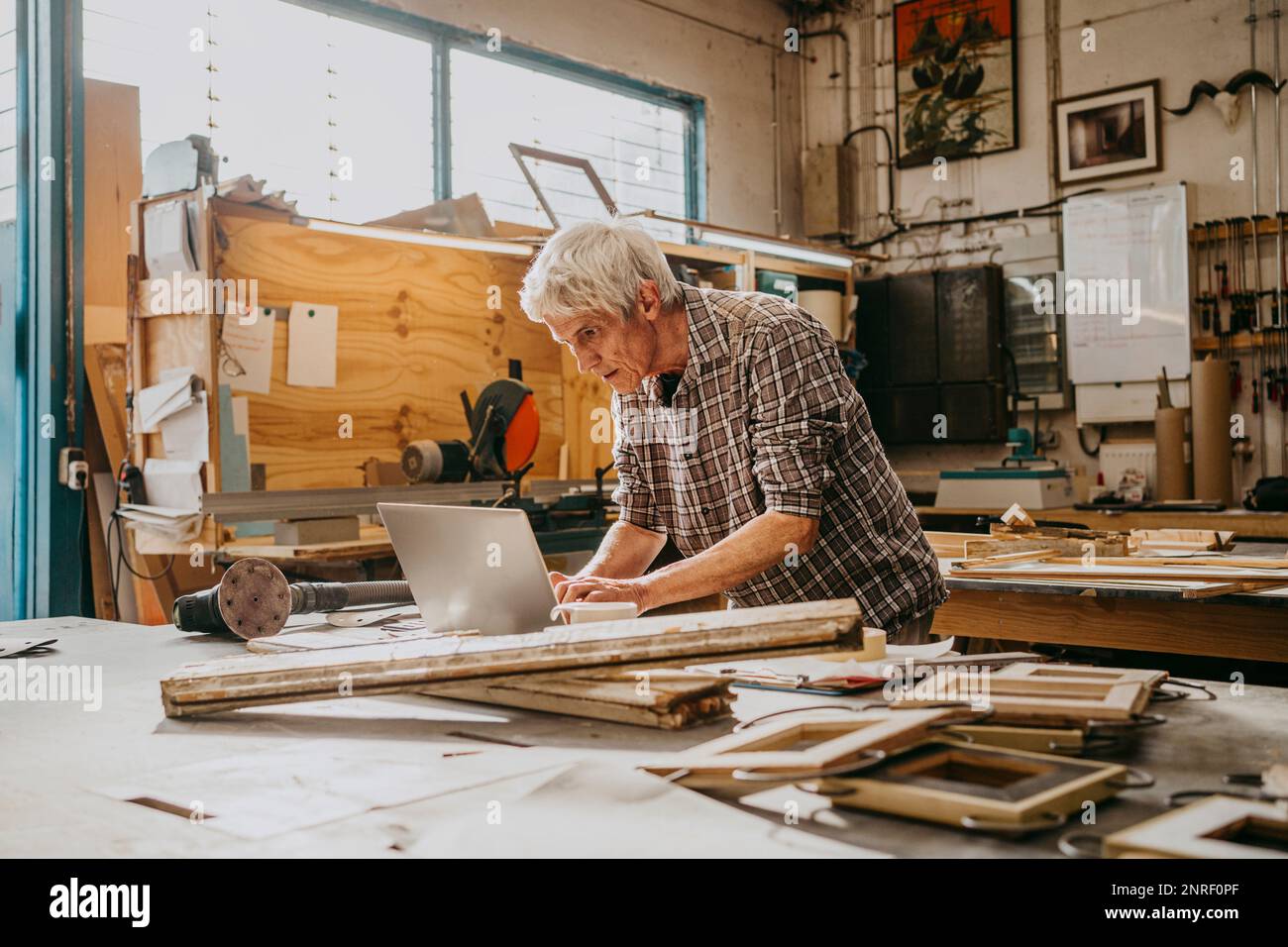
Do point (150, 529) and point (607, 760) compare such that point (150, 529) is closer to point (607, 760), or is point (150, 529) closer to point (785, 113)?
point (607, 760)

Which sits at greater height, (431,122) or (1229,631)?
(431,122)

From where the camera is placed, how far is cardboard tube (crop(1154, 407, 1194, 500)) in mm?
5316

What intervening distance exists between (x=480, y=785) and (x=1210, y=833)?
0.66 meters

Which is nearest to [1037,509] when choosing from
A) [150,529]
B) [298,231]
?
[298,231]

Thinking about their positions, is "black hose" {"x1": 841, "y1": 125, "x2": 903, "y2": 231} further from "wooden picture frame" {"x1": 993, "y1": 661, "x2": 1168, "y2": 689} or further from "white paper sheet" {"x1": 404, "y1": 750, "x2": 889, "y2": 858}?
"white paper sheet" {"x1": 404, "y1": 750, "x2": 889, "y2": 858}

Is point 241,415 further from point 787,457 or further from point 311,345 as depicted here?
point 787,457

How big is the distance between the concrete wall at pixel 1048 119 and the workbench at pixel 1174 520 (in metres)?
1.16

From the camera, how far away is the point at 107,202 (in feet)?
13.3

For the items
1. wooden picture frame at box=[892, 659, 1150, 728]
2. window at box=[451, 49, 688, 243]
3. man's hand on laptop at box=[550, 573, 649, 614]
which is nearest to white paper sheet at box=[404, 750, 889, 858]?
wooden picture frame at box=[892, 659, 1150, 728]

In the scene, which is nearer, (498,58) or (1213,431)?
(1213,431)

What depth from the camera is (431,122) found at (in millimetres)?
5500

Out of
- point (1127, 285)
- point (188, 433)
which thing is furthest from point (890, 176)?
point (188, 433)

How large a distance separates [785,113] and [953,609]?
5.19 m

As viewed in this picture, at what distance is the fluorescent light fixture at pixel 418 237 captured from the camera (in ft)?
13.5
